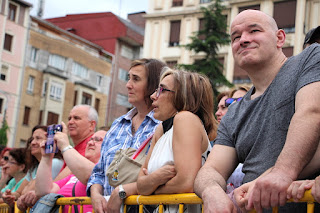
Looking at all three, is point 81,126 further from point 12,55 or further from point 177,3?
point 12,55

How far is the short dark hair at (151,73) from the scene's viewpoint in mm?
4617

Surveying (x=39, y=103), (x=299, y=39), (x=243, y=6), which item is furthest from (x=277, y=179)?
(x=39, y=103)

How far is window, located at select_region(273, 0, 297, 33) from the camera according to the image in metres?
33.8

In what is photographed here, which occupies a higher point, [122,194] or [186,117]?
[186,117]

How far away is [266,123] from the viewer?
2.85 metres

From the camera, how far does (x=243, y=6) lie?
35938 mm

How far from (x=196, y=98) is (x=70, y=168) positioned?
5.21 feet

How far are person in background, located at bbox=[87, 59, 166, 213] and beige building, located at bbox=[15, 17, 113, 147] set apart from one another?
3611 cm

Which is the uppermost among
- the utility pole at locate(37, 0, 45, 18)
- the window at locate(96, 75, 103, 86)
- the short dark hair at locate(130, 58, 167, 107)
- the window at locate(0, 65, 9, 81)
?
the utility pole at locate(37, 0, 45, 18)

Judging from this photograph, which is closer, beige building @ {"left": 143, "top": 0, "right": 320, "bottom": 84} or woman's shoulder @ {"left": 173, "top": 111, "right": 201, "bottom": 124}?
woman's shoulder @ {"left": 173, "top": 111, "right": 201, "bottom": 124}

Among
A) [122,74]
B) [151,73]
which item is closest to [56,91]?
[122,74]

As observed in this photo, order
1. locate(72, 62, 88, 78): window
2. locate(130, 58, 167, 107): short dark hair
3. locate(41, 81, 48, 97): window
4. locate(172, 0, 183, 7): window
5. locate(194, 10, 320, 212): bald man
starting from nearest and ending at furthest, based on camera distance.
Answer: locate(194, 10, 320, 212): bald man < locate(130, 58, 167, 107): short dark hair < locate(172, 0, 183, 7): window < locate(41, 81, 48, 97): window < locate(72, 62, 88, 78): window

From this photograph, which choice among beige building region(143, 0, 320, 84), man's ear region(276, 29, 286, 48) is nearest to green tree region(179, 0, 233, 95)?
beige building region(143, 0, 320, 84)

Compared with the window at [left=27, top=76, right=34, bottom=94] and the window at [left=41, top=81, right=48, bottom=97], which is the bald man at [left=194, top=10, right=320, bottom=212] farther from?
the window at [left=41, top=81, right=48, bottom=97]
